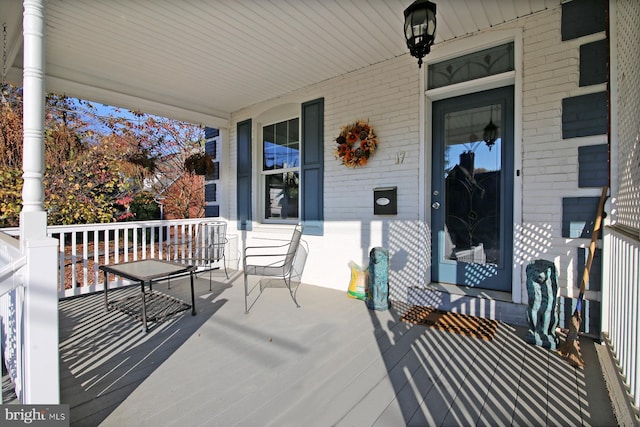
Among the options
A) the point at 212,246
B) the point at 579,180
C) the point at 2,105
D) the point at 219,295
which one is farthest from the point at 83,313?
the point at 579,180

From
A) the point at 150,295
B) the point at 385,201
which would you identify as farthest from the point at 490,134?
the point at 150,295

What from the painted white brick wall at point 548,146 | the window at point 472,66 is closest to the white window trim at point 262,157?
the window at point 472,66

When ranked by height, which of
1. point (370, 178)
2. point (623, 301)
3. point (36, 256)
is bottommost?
point (623, 301)

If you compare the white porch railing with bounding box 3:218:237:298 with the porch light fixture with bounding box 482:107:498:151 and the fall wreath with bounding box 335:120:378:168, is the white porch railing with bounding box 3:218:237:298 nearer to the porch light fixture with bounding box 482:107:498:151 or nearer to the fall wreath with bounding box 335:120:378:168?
the fall wreath with bounding box 335:120:378:168

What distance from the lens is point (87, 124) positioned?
7.03 m

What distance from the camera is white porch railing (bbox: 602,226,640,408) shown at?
1.53 m

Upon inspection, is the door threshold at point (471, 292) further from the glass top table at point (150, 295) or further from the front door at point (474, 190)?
the glass top table at point (150, 295)

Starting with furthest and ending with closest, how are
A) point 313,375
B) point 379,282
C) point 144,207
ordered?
point 144,207 → point 379,282 → point 313,375

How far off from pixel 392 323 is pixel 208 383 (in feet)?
5.62

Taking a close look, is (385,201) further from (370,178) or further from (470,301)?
(470,301)

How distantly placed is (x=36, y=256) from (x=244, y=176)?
4226 mm

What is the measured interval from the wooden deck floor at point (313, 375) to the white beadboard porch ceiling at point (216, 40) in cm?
288

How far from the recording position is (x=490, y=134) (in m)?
3.32

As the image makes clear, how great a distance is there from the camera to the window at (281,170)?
197 inches
